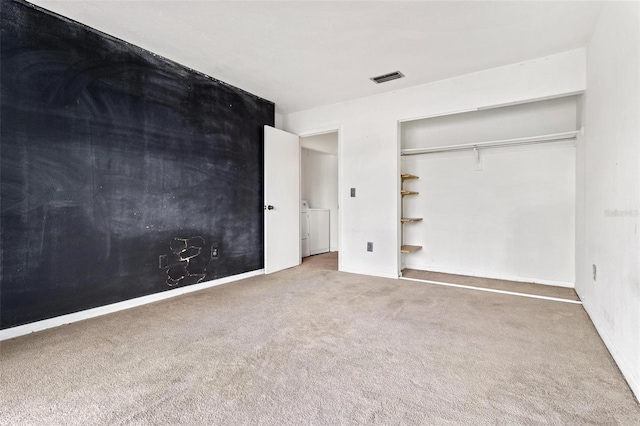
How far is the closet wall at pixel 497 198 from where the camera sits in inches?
136

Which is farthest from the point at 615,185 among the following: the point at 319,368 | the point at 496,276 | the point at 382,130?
the point at 382,130

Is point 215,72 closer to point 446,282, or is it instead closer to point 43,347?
point 43,347

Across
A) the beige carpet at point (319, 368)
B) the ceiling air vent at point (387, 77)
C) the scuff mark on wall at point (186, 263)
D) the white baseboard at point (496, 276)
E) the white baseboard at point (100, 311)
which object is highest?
the ceiling air vent at point (387, 77)

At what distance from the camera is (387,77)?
3453mm

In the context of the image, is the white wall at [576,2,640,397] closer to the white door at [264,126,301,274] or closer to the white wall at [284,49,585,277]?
the white wall at [284,49,585,277]

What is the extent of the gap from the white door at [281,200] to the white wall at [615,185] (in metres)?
3.27

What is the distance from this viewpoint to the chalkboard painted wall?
2.18 meters

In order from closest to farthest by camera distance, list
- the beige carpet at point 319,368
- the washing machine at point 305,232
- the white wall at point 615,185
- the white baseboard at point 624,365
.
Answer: the beige carpet at point 319,368 < the white baseboard at point 624,365 < the white wall at point 615,185 < the washing machine at point 305,232

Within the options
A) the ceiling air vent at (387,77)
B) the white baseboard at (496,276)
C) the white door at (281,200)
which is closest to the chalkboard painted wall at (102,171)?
the white door at (281,200)

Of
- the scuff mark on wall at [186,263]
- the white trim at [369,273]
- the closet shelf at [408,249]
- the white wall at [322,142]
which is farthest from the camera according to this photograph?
the white wall at [322,142]

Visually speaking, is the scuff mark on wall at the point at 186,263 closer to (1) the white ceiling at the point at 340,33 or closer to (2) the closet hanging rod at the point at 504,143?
(1) the white ceiling at the point at 340,33

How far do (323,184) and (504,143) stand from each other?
3605 mm

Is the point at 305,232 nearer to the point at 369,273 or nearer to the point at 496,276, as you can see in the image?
the point at 369,273

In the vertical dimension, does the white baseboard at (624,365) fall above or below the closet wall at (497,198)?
below
